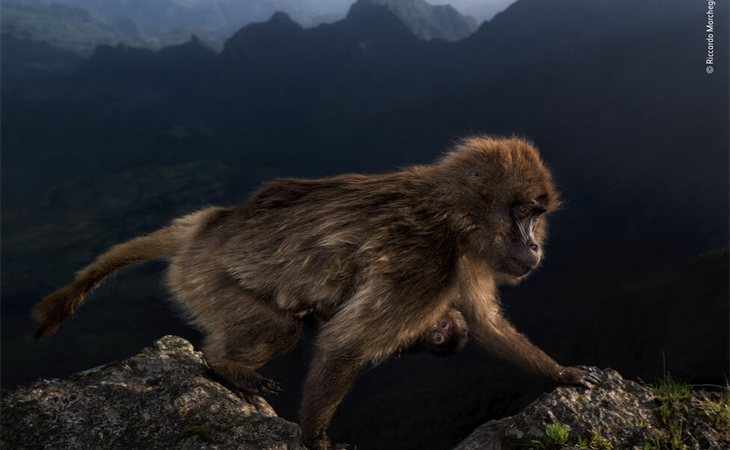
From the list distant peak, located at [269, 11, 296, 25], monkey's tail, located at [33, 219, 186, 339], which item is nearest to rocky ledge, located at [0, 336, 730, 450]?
monkey's tail, located at [33, 219, 186, 339]

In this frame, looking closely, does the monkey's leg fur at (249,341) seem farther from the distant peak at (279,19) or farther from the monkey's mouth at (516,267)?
the distant peak at (279,19)

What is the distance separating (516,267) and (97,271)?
13.0 feet

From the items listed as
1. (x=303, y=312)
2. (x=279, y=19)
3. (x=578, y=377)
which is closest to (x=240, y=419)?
(x=303, y=312)

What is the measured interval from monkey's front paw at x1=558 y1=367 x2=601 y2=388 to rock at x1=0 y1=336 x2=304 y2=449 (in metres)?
2.31

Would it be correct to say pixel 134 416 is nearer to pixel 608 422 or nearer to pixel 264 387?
pixel 264 387

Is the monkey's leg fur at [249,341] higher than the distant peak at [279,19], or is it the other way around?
the distant peak at [279,19]

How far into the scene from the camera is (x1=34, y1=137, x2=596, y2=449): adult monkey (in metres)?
3.98

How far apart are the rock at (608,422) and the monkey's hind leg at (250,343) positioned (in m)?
1.78

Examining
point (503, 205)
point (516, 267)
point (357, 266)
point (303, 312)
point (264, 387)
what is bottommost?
point (264, 387)

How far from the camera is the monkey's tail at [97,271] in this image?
4.60 metres

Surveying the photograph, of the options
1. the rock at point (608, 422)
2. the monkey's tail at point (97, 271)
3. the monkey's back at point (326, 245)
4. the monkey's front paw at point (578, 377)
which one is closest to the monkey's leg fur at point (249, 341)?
the monkey's back at point (326, 245)

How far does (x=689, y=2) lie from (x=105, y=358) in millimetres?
63128

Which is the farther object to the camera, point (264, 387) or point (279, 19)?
point (279, 19)

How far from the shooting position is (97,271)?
15.5 feet
